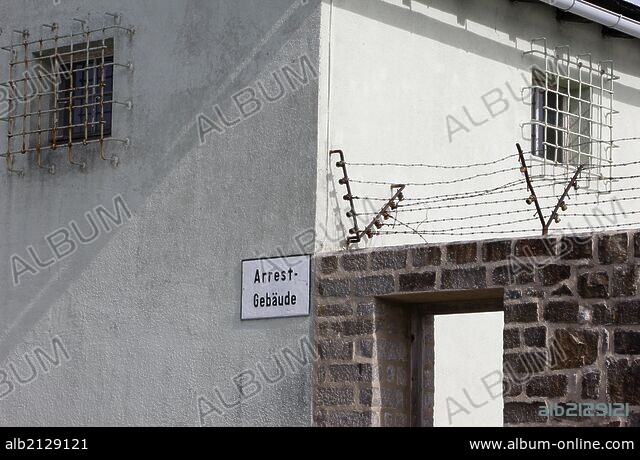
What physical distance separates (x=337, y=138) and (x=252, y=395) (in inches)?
87.2

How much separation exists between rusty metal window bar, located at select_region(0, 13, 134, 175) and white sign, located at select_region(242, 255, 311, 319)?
2212 millimetres

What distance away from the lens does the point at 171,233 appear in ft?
42.2

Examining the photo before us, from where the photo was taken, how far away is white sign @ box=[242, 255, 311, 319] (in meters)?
12.0

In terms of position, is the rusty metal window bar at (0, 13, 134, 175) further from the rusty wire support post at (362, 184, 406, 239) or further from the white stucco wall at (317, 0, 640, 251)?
the rusty wire support post at (362, 184, 406, 239)

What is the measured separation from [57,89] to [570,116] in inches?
197

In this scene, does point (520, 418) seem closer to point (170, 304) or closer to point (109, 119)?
point (170, 304)

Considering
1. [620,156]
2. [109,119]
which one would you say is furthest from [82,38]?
[620,156]

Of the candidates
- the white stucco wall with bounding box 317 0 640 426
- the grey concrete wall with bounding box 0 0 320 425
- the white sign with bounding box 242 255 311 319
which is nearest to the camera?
the white sign with bounding box 242 255 311 319

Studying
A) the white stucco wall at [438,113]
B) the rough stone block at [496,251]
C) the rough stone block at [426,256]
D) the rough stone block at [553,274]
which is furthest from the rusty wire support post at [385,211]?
the rough stone block at [553,274]

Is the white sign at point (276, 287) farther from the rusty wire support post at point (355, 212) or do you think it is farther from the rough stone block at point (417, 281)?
the rough stone block at point (417, 281)

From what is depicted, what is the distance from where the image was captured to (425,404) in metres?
12.3

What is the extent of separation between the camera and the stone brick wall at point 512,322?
1053cm
